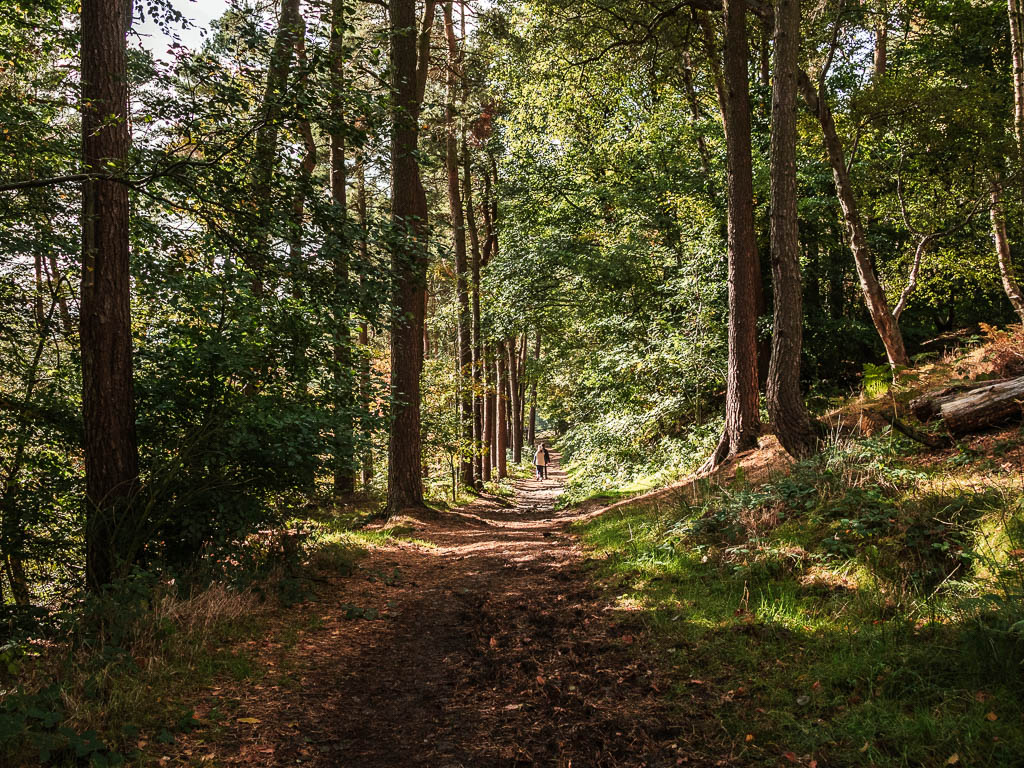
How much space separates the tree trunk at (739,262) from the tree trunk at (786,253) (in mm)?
1817

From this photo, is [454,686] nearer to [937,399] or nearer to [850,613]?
[850,613]

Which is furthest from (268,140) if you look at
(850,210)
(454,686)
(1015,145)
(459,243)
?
(1015,145)

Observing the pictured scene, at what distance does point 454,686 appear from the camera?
4.02 metres

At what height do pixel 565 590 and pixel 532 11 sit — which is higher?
pixel 532 11

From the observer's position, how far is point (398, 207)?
402 inches

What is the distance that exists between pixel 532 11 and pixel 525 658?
1303 centimetres

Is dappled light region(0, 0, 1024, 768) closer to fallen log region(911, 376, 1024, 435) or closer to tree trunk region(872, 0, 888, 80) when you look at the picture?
fallen log region(911, 376, 1024, 435)

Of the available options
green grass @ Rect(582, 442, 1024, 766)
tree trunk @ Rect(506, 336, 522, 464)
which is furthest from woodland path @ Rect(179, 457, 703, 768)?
tree trunk @ Rect(506, 336, 522, 464)

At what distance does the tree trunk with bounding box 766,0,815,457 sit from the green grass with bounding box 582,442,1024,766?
4.55 ft

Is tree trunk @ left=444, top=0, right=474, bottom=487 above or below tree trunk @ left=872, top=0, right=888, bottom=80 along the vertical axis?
below

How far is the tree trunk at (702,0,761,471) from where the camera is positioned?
31.7 feet

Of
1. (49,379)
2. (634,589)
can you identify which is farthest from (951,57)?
(49,379)

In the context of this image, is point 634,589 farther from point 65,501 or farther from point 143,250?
point 143,250

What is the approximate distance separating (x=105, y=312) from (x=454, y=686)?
15.6 ft
